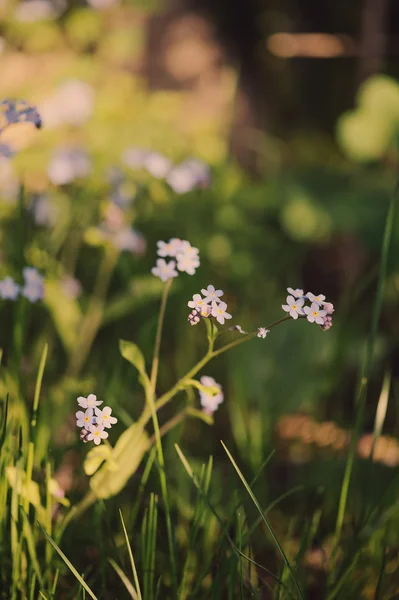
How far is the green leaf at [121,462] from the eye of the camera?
882 mm

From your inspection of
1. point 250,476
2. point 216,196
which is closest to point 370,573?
point 250,476

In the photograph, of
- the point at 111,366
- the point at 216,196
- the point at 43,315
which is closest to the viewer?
the point at 111,366

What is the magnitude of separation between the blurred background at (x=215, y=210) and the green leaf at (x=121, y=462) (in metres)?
0.08

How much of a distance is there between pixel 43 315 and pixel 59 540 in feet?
3.03

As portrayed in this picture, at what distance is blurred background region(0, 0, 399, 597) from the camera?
127 centimetres

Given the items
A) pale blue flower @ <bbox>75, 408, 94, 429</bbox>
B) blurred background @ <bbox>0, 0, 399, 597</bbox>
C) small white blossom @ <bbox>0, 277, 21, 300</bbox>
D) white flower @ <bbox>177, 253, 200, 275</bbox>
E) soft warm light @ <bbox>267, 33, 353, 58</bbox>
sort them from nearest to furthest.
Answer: pale blue flower @ <bbox>75, 408, 94, 429</bbox>, white flower @ <bbox>177, 253, 200, 275</bbox>, small white blossom @ <bbox>0, 277, 21, 300</bbox>, blurred background @ <bbox>0, 0, 399, 597</bbox>, soft warm light @ <bbox>267, 33, 353, 58</bbox>

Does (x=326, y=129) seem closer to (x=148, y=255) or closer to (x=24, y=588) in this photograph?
(x=148, y=255)

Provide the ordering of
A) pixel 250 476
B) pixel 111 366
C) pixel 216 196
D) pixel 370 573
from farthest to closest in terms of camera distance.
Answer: pixel 216 196, pixel 111 366, pixel 250 476, pixel 370 573

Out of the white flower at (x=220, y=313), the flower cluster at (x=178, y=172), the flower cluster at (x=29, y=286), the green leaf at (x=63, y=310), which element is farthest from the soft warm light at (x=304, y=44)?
the white flower at (x=220, y=313)

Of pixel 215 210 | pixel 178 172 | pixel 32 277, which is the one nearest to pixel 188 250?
pixel 32 277

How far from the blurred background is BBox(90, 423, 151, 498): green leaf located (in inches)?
3.3

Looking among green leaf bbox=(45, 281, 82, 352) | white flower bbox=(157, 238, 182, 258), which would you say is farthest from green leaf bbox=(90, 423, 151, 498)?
green leaf bbox=(45, 281, 82, 352)

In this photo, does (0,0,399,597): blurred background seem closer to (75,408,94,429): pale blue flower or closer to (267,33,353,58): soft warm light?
(267,33,353,58): soft warm light

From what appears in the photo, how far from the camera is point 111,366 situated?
129cm
